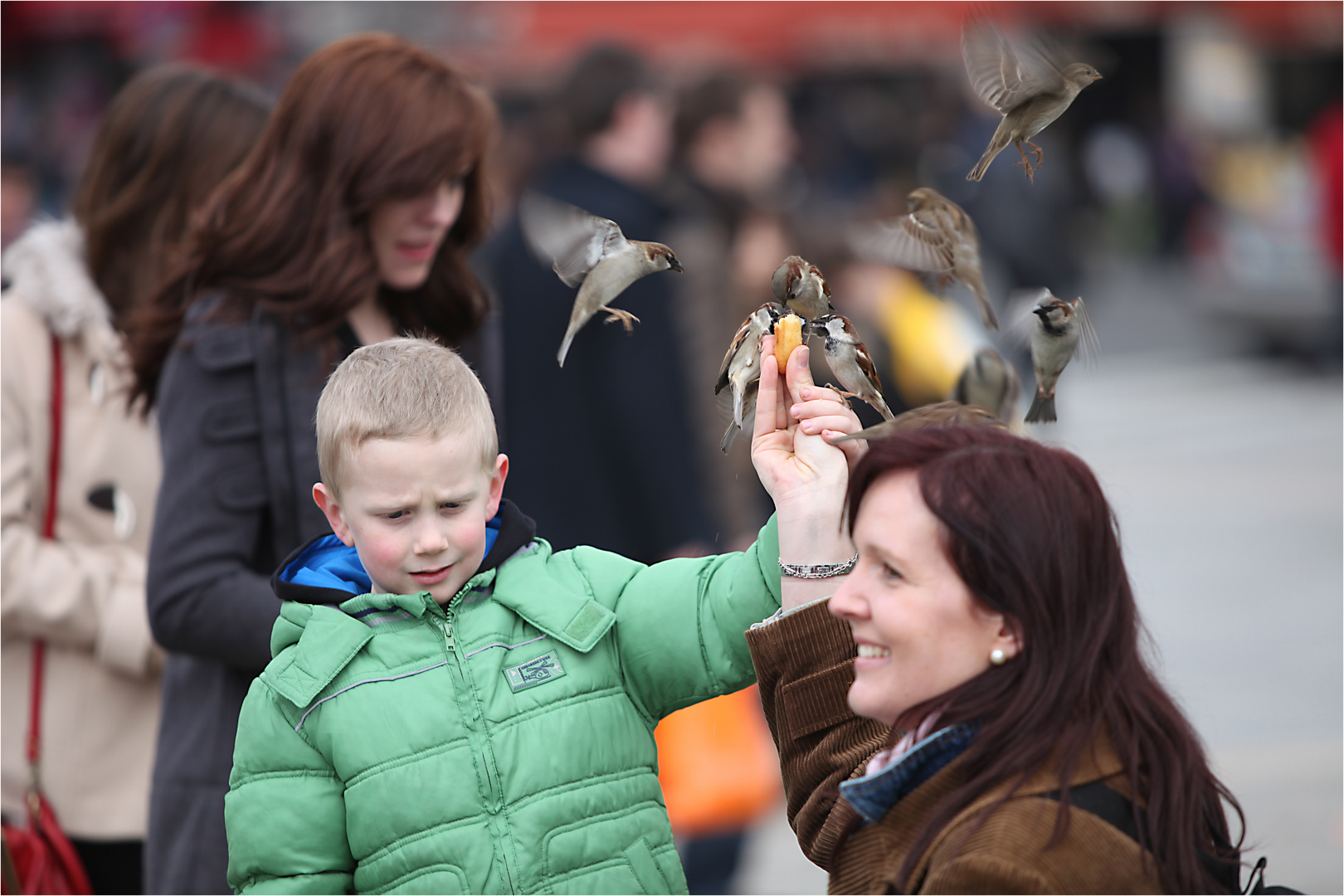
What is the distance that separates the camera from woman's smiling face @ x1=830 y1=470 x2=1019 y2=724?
1.75m

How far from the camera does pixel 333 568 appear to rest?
2.16 m

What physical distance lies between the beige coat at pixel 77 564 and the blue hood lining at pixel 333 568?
95cm

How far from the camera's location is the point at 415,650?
2.03 m

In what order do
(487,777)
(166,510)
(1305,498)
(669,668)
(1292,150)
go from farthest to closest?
(1292,150), (1305,498), (166,510), (669,668), (487,777)

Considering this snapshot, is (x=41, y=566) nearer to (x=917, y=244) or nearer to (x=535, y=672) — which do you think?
(x=535, y=672)

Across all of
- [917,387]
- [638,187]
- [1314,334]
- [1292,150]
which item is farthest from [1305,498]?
[1292,150]

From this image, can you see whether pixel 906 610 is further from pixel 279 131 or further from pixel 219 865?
pixel 279 131

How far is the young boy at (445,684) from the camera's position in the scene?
1.96 metres

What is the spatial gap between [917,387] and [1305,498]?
6220 mm

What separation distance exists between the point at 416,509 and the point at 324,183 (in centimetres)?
101

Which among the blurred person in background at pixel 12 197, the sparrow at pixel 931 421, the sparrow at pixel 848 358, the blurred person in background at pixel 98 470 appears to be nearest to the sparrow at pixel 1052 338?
the sparrow at pixel 931 421

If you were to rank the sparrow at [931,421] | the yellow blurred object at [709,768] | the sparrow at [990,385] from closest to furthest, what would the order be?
the sparrow at [931,421] → the sparrow at [990,385] → the yellow blurred object at [709,768]

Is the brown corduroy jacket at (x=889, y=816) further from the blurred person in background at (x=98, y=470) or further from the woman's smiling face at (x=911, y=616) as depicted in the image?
the blurred person in background at (x=98, y=470)

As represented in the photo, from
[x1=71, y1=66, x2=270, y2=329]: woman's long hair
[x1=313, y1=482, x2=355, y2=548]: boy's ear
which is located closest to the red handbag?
[x1=71, y1=66, x2=270, y2=329]: woman's long hair
